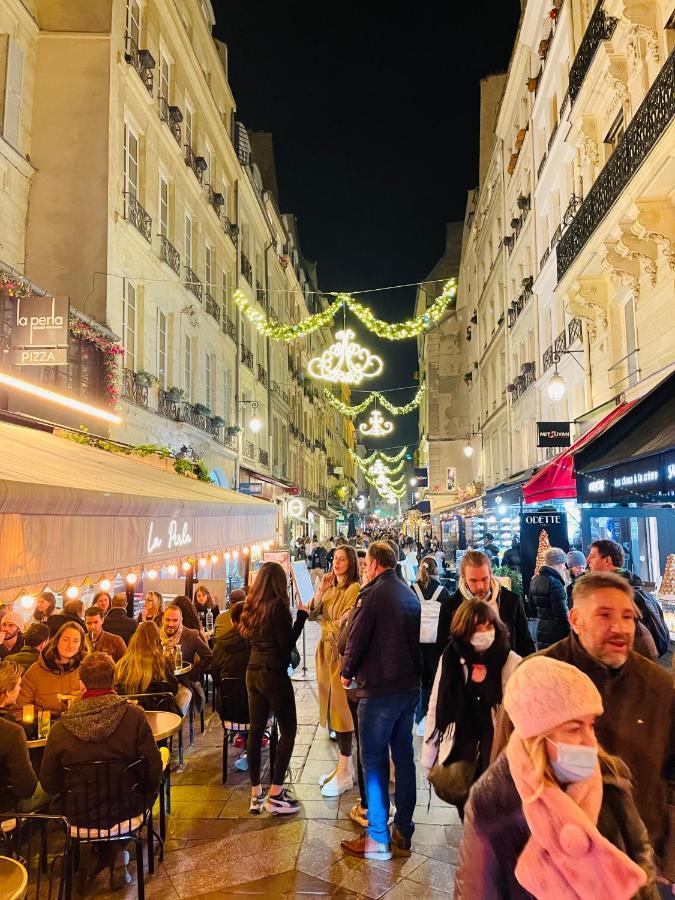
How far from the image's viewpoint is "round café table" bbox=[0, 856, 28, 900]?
279cm

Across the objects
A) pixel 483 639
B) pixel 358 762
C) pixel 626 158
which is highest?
pixel 626 158

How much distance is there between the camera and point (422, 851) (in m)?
4.39

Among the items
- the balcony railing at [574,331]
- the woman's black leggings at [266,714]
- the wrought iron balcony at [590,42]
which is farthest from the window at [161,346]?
the woman's black leggings at [266,714]

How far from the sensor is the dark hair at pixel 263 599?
5246 mm

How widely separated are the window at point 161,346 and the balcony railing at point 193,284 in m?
2.06

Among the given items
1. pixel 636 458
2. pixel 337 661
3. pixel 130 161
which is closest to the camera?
pixel 636 458

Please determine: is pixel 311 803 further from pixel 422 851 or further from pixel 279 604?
pixel 279 604

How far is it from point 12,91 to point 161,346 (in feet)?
21.0

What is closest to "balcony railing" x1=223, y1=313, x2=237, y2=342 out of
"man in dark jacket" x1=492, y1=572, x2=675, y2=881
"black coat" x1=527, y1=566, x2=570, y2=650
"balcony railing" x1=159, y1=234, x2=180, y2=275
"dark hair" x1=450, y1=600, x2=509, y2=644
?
"balcony railing" x1=159, y1=234, x2=180, y2=275

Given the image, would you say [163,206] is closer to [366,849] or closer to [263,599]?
[263,599]

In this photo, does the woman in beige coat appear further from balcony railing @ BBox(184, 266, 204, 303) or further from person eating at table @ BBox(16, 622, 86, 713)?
balcony railing @ BBox(184, 266, 204, 303)

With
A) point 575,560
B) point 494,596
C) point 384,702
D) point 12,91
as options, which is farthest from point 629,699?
point 12,91

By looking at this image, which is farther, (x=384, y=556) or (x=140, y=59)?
(x=140, y=59)

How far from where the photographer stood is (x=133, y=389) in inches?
555
